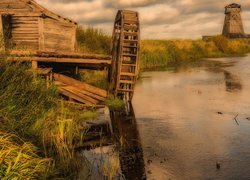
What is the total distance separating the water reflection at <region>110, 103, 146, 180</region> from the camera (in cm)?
782

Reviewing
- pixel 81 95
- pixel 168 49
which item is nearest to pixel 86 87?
pixel 81 95

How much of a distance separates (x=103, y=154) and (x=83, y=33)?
67.0ft

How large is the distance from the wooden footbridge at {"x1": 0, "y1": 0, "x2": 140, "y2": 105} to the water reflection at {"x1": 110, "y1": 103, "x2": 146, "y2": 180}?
177 centimetres

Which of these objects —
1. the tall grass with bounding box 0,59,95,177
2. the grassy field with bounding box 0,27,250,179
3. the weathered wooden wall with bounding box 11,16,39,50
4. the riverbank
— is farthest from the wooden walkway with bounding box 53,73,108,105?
the riverbank

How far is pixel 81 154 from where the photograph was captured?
28.3 feet

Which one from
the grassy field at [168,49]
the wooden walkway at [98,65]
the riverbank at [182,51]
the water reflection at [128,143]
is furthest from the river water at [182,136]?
the riverbank at [182,51]

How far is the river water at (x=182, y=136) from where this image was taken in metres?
7.77

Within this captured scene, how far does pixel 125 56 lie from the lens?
16.6 metres

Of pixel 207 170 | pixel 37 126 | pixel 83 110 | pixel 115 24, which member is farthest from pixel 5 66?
pixel 115 24

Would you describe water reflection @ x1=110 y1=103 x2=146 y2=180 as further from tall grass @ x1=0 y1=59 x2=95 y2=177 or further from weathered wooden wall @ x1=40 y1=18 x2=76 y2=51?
weathered wooden wall @ x1=40 y1=18 x2=76 y2=51

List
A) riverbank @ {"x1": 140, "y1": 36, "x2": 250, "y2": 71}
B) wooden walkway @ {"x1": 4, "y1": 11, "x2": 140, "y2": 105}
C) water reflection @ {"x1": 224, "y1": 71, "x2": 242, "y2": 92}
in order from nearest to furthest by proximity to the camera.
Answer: wooden walkway @ {"x1": 4, "y1": 11, "x2": 140, "y2": 105} → water reflection @ {"x1": 224, "y1": 71, "x2": 242, "y2": 92} → riverbank @ {"x1": 140, "y1": 36, "x2": 250, "y2": 71}

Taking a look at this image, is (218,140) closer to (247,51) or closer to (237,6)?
(247,51)

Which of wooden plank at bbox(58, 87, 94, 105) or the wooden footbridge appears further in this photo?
the wooden footbridge

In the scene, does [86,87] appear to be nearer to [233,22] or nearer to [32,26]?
[32,26]
